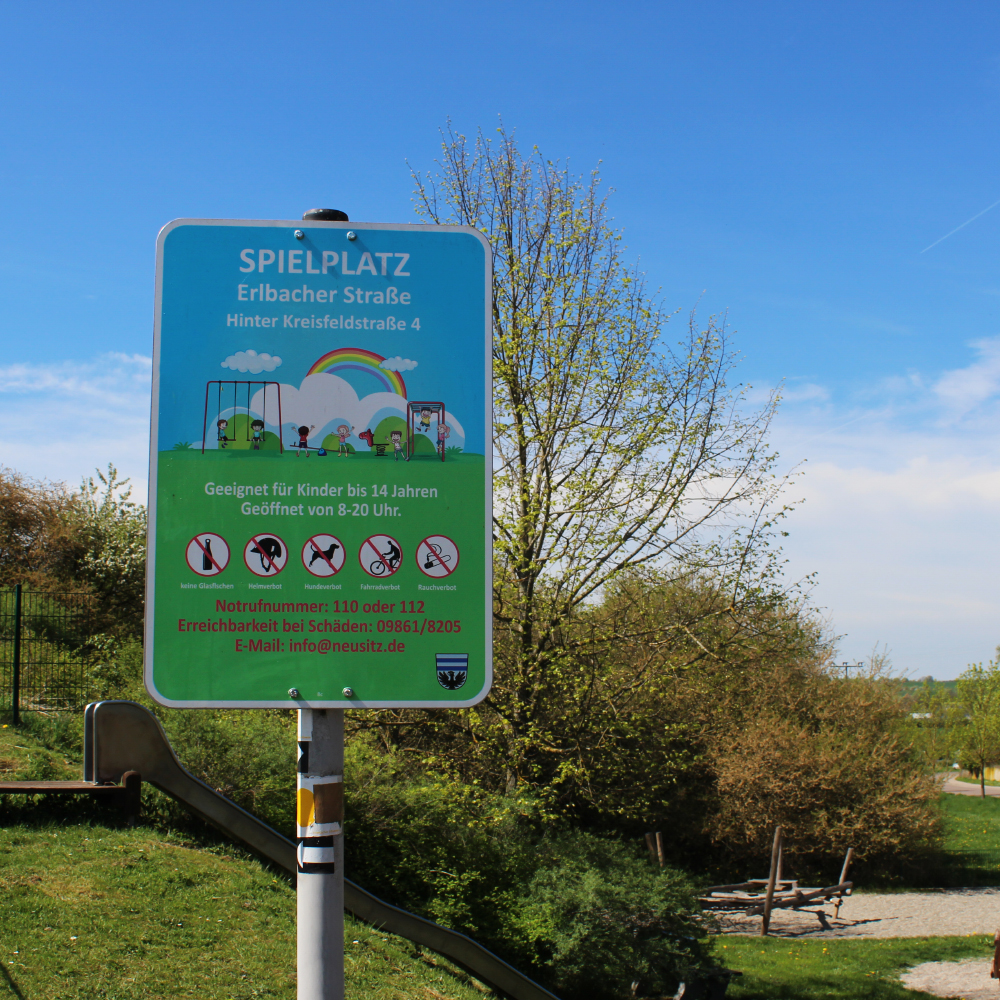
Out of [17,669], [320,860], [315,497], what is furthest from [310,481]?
[17,669]

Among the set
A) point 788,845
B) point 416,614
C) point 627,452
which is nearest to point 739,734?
point 788,845

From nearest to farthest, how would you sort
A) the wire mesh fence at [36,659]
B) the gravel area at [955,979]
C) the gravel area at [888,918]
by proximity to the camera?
the wire mesh fence at [36,659] < the gravel area at [955,979] < the gravel area at [888,918]

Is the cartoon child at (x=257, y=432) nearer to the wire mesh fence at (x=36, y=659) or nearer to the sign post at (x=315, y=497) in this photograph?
the sign post at (x=315, y=497)

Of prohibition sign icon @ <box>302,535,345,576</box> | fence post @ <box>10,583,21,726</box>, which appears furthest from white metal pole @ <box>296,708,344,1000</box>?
fence post @ <box>10,583,21,726</box>

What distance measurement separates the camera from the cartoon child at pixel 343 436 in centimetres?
217

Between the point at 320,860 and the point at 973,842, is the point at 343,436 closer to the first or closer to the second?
Answer: the point at 320,860

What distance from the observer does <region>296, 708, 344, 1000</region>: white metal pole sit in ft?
6.85

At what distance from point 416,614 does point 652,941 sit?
10537 mm

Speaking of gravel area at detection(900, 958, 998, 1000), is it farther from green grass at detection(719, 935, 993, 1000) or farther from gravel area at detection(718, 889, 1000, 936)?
gravel area at detection(718, 889, 1000, 936)

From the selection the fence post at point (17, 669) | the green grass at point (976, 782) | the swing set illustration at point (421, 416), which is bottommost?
the green grass at point (976, 782)

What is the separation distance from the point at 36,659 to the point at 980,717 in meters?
49.3

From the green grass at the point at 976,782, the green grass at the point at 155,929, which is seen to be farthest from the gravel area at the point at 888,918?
the green grass at the point at 976,782

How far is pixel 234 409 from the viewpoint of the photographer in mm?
2174

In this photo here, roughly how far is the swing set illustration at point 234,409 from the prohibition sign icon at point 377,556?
1.17 ft
